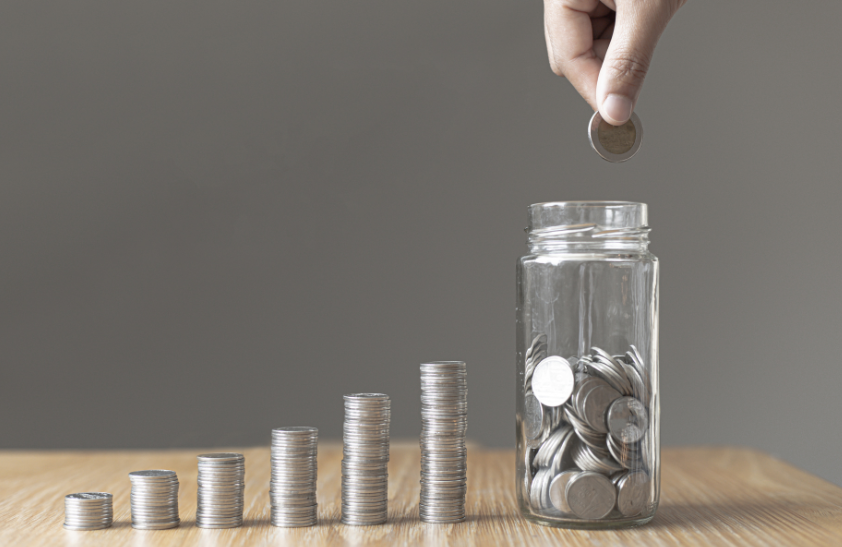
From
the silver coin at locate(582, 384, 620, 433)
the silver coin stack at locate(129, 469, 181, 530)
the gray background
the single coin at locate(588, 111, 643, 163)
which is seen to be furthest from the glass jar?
the gray background

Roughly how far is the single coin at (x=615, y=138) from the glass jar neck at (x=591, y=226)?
0.13 metres

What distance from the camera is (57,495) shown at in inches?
57.8

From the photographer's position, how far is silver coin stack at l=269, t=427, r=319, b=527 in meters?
1.20

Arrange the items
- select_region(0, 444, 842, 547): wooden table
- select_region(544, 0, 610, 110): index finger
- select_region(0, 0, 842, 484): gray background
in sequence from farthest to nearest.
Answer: select_region(0, 0, 842, 484): gray background
select_region(544, 0, 610, 110): index finger
select_region(0, 444, 842, 547): wooden table

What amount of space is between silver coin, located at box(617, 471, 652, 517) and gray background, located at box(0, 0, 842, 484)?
236cm

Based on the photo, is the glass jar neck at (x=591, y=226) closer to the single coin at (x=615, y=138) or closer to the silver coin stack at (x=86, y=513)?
the single coin at (x=615, y=138)

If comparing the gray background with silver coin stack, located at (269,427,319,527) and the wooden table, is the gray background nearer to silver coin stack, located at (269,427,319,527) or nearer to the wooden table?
the wooden table

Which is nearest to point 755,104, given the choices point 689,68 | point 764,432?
point 689,68

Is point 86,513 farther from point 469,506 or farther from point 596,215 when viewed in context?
point 596,215

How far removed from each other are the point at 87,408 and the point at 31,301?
50 centimetres

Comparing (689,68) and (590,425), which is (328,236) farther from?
(590,425)

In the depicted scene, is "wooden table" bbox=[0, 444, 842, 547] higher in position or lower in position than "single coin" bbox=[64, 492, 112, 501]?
lower

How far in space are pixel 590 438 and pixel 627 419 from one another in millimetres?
65

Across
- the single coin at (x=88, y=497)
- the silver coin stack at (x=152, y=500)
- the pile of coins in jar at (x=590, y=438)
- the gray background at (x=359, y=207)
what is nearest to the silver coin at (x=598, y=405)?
the pile of coins in jar at (x=590, y=438)
